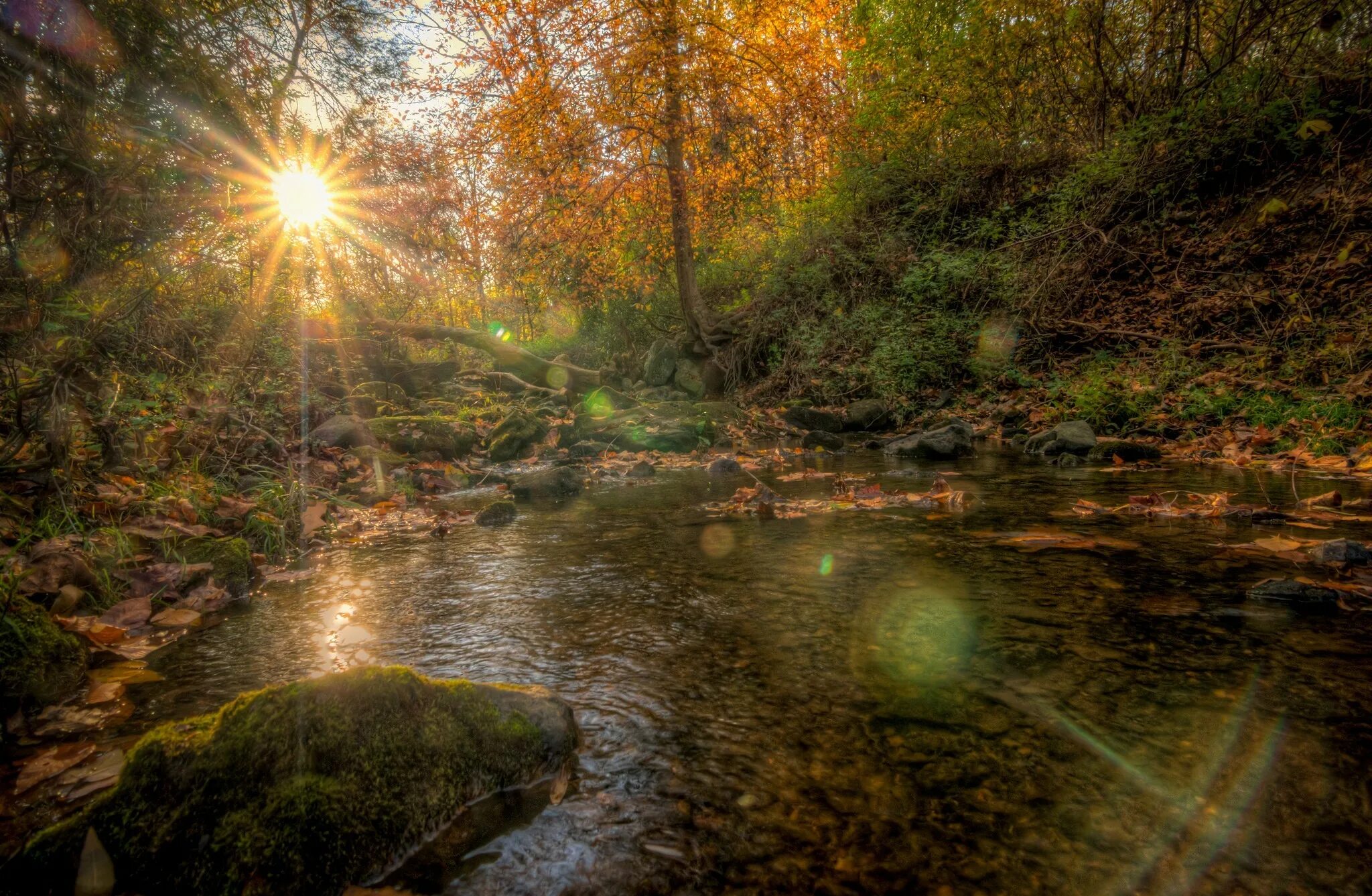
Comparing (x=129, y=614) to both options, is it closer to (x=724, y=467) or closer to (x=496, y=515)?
(x=496, y=515)

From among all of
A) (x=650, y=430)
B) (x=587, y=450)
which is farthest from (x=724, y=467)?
(x=650, y=430)

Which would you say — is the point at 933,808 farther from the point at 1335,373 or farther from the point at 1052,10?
the point at 1052,10

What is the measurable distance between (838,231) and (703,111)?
131 inches

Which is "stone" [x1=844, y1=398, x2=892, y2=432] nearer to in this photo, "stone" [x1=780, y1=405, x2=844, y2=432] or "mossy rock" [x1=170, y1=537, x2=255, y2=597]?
"stone" [x1=780, y1=405, x2=844, y2=432]

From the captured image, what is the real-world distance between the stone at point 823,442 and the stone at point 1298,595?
537 centimetres

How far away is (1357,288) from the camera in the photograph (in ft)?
19.4

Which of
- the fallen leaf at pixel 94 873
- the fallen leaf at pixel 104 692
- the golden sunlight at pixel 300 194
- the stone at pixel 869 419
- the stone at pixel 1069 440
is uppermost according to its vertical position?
the golden sunlight at pixel 300 194

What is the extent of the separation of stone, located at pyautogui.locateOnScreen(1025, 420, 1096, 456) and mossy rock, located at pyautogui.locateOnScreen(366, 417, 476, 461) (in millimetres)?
6760

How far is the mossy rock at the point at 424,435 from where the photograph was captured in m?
7.46

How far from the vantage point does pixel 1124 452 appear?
5.25 meters

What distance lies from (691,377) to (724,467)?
693cm

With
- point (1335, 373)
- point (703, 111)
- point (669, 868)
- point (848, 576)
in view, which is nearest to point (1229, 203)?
point (1335, 373)

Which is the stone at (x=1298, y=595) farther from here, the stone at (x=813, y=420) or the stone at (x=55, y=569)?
the stone at (x=813, y=420)

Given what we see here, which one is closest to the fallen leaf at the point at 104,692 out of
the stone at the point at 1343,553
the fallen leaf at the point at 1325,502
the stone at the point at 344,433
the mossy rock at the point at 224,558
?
the mossy rock at the point at 224,558
